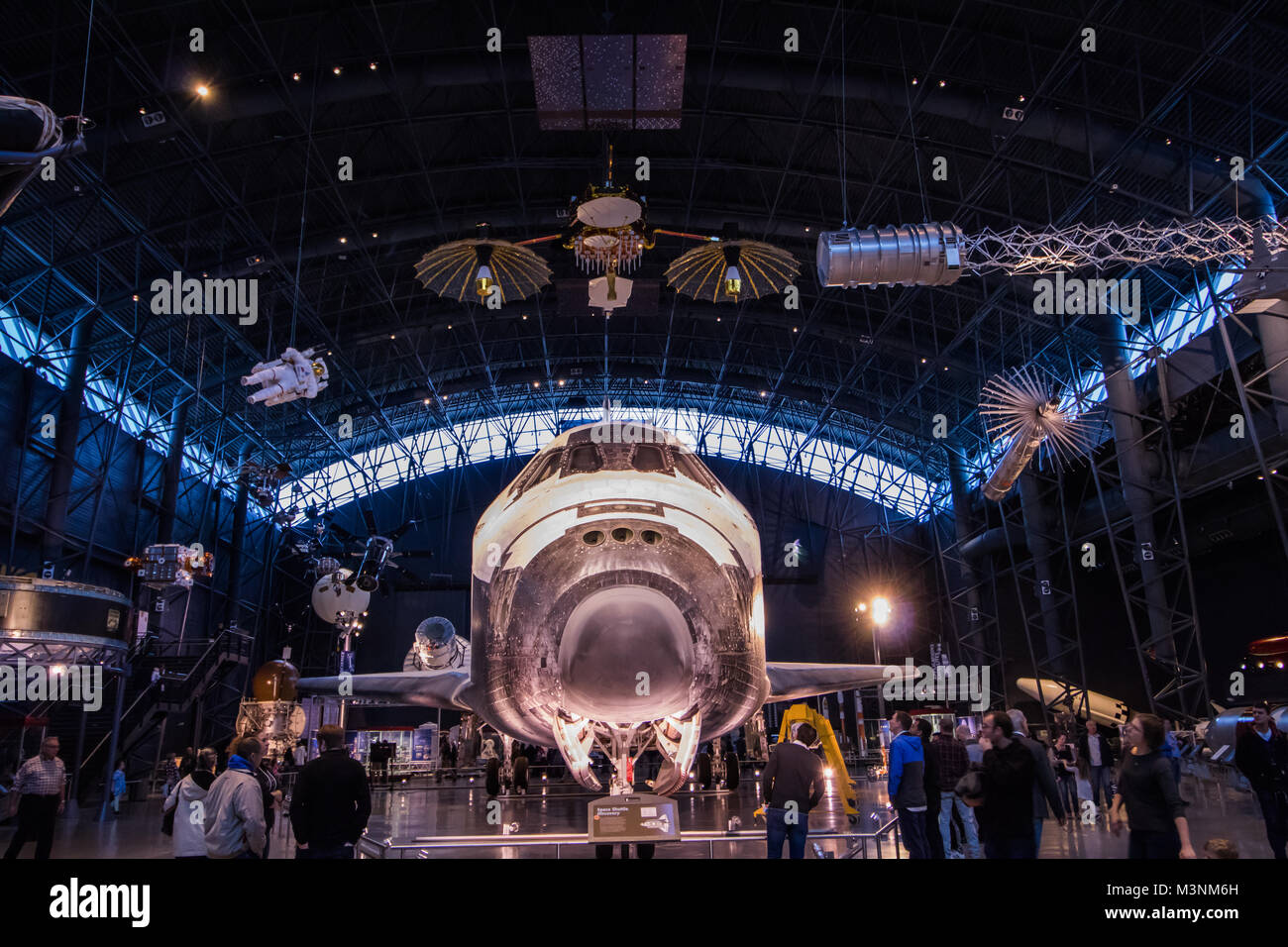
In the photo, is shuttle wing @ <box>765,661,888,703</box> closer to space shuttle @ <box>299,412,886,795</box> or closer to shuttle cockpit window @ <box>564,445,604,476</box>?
space shuttle @ <box>299,412,886,795</box>

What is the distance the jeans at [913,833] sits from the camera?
18.7 ft

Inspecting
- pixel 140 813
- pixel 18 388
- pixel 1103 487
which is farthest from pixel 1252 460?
pixel 18 388

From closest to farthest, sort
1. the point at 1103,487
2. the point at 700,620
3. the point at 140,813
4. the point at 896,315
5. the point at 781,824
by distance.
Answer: the point at 700,620, the point at 781,824, the point at 140,813, the point at 896,315, the point at 1103,487

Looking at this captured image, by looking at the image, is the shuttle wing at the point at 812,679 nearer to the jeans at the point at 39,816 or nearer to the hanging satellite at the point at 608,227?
the hanging satellite at the point at 608,227

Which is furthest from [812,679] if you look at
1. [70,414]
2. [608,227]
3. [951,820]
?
[70,414]

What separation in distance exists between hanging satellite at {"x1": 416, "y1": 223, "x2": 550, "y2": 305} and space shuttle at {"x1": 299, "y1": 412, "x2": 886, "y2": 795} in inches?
288

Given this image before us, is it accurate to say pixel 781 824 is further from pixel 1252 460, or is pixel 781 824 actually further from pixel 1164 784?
pixel 1252 460

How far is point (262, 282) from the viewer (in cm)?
2053

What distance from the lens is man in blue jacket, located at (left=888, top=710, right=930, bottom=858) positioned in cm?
575

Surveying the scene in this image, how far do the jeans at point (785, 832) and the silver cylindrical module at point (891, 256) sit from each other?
18.4ft

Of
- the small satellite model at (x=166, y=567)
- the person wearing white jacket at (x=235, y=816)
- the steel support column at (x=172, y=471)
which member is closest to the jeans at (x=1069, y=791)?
the person wearing white jacket at (x=235, y=816)

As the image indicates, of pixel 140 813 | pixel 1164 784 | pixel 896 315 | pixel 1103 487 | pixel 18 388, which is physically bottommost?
pixel 140 813

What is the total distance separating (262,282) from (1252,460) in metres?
23.1

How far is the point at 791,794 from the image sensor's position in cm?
532
